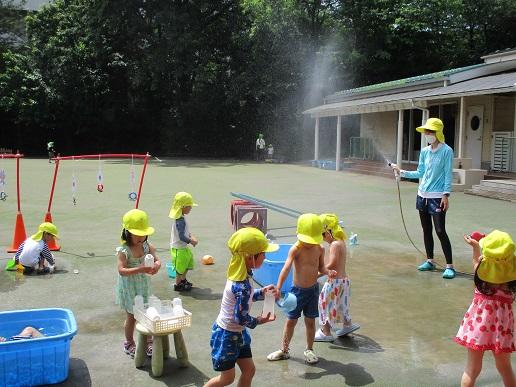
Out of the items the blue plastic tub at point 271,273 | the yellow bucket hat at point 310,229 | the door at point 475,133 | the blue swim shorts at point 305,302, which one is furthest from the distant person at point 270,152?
the yellow bucket hat at point 310,229

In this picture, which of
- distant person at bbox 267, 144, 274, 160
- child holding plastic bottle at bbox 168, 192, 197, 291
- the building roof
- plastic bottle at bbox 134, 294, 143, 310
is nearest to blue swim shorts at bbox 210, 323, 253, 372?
plastic bottle at bbox 134, 294, 143, 310

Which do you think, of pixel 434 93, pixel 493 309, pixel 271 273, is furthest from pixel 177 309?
pixel 434 93

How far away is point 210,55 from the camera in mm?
33062

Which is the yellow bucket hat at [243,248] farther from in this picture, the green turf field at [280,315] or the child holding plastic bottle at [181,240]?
the child holding plastic bottle at [181,240]

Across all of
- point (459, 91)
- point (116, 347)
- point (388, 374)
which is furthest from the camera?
point (459, 91)

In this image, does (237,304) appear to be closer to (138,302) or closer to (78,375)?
(138,302)

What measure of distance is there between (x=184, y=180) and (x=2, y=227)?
918 cm

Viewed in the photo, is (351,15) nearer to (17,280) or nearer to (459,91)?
(459,91)

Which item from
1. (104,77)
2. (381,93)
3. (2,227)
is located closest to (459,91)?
(381,93)

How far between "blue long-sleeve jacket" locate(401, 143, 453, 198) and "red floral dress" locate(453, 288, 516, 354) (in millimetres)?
3270

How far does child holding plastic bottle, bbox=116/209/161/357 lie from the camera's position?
417 centimetres

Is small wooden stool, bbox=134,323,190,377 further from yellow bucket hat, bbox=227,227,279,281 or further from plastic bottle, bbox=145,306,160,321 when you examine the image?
yellow bucket hat, bbox=227,227,279,281

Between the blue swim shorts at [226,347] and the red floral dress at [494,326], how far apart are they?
1.43 meters

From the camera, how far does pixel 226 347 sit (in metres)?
3.26
